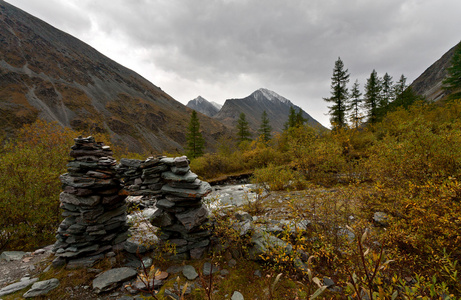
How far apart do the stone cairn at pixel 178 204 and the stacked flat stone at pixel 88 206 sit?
1232 mm

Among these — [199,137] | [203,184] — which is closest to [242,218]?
[203,184]

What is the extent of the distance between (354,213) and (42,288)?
316 inches

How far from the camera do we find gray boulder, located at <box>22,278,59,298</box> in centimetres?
432

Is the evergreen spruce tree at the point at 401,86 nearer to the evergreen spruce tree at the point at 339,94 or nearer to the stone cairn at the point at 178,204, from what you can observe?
the evergreen spruce tree at the point at 339,94

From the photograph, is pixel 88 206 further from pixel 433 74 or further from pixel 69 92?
pixel 433 74

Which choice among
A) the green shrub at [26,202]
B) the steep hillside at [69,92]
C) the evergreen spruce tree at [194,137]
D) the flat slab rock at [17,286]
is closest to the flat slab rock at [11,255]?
the green shrub at [26,202]

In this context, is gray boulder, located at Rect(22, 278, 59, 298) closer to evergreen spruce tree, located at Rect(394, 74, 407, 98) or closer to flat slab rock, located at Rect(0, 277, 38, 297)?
flat slab rock, located at Rect(0, 277, 38, 297)

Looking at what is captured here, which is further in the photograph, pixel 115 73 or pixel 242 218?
pixel 115 73

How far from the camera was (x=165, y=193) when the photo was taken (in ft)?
19.0

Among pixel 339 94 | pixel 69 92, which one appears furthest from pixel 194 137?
pixel 69 92

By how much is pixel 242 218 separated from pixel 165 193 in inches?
107

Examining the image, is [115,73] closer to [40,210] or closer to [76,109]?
[76,109]

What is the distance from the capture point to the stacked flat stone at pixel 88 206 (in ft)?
18.4

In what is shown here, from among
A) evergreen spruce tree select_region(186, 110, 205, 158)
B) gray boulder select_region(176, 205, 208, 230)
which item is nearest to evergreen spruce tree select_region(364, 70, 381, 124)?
evergreen spruce tree select_region(186, 110, 205, 158)
